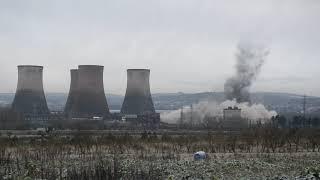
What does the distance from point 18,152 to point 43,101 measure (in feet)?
82.1

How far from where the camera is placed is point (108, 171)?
9.41m

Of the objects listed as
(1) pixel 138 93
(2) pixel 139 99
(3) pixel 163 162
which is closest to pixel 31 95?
(1) pixel 138 93

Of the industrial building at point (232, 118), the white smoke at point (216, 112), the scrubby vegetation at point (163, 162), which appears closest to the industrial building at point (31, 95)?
the white smoke at point (216, 112)

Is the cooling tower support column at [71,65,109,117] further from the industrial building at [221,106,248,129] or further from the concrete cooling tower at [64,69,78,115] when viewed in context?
the industrial building at [221,106,248,129]

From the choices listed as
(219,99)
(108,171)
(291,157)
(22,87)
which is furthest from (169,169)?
(219,99)

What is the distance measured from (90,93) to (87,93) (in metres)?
0.21

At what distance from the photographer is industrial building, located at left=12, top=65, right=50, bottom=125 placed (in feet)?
122

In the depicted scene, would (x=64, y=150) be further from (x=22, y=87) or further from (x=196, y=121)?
(x=196, y=121)

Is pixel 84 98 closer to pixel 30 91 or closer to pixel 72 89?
pixel 72 89

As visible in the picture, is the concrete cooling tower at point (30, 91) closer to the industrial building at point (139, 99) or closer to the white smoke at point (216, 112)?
the industrial building at point (139, 99)

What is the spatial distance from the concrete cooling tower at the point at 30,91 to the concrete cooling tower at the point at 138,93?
671cm

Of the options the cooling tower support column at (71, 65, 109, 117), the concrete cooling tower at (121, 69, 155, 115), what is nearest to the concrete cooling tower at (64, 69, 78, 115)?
the cooling tower support column at (71, 65, 109, 117)

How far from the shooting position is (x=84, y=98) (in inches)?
1474

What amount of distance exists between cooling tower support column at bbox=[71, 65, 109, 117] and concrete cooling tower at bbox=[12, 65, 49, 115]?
2.62 meters
